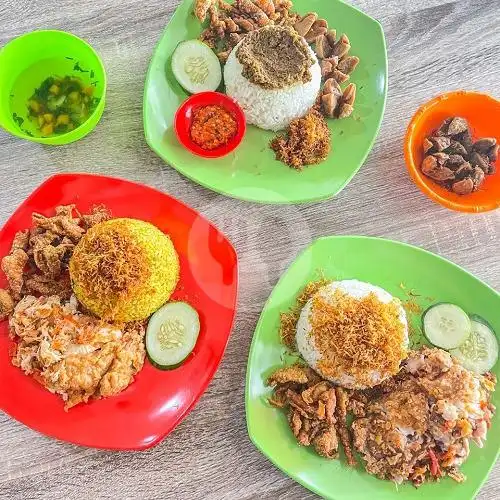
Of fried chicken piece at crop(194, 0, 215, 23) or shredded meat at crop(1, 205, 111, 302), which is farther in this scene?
fried chicken piece at crop(194, 0, 215, 23)

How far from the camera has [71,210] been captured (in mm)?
2623

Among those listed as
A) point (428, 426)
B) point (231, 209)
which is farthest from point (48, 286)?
point (428, 426)

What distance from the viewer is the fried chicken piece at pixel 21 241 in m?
2.55

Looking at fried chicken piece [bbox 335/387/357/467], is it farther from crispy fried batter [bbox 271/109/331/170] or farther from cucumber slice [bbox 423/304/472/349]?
crispy fried batter [bbox 271/109/331/170]

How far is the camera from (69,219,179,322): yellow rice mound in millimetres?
2445

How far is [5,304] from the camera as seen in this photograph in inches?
97.8

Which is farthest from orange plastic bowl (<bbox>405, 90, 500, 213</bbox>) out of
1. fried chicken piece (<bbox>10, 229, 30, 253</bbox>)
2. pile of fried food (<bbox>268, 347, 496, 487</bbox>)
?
fried chicken piece (<bbox>10, 229, 30, 253</bbox>)

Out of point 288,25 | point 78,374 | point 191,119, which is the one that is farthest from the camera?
point 288,25

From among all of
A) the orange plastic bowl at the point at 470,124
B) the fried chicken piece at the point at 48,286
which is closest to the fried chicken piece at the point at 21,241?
the fried chicken piece at the point at 48,286

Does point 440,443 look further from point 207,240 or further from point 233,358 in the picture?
point 207,240

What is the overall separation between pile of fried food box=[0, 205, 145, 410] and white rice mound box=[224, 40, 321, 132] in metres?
0.86

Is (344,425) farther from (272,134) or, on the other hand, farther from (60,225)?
(60,225)

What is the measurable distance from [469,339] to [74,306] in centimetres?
178

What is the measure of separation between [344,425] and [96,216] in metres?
1.44
